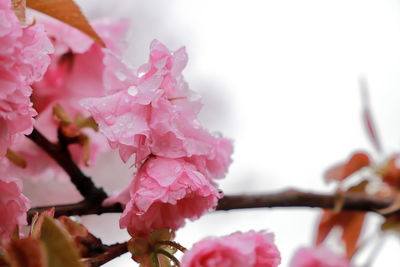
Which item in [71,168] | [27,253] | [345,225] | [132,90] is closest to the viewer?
[27,253]

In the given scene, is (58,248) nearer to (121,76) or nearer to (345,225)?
(121,76)

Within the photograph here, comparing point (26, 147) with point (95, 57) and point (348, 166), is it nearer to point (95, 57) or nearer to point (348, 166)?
point (95, 57)

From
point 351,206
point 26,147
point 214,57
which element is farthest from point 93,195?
point 214,57

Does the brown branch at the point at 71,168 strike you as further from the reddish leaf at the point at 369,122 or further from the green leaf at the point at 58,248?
the reddish leaf at the point at 369,122

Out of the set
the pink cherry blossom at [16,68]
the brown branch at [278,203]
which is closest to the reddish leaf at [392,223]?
the brown branch at [278,203]

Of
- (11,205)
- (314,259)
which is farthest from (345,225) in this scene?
(11,205)

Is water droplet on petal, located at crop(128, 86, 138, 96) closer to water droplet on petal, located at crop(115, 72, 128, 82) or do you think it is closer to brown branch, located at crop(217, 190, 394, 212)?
water droplet on petal, located at crop(115, 72, 128, 82)
